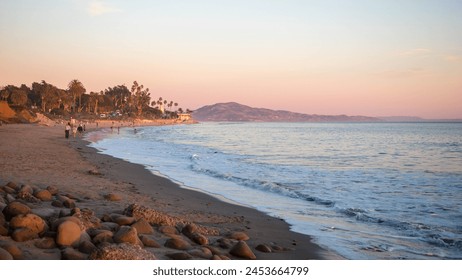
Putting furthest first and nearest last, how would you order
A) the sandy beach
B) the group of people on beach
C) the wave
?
1. the group of people on beach
2. the wave
3. the sandy beach

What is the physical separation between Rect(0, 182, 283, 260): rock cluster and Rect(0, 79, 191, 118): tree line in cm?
6696

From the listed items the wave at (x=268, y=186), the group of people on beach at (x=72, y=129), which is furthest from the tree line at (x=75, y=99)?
the wave at (x=268, y=186)

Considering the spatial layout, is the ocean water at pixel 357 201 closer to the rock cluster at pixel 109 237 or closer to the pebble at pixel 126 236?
the rock cluster at pixel 109 237

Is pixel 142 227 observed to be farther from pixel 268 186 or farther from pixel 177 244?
pixel 268 186

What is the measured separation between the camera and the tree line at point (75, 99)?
75.2m

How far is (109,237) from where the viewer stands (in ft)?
16.5

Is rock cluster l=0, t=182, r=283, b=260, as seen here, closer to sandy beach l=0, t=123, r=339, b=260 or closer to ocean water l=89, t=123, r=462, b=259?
sandy beach l=0, t=123, r=339, b=260

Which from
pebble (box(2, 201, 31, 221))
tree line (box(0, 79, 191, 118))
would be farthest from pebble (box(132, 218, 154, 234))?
tree line (box(0, 79, 191, 118))

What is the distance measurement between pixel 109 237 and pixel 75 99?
12149cm

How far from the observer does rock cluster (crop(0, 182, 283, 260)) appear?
14.6 feet

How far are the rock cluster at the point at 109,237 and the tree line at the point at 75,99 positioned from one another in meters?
67.0
